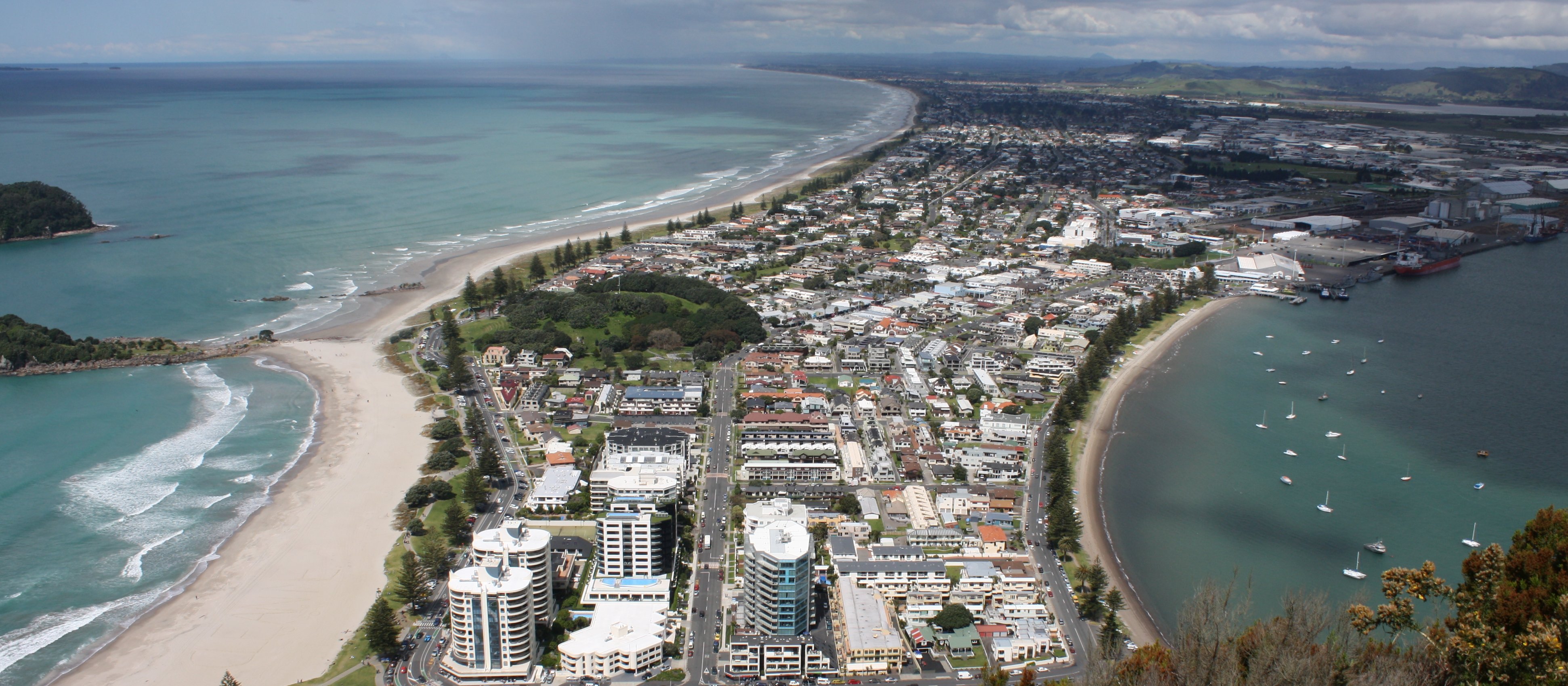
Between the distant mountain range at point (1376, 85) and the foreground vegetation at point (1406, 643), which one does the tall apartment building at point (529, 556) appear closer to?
the foreground vegetation at point (1406, 643)

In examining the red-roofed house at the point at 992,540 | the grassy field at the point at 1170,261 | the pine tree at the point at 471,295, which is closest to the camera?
the red-roofed house at the point at 992,540

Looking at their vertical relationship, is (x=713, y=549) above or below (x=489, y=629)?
below

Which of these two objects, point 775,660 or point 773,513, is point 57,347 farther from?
point 775,660

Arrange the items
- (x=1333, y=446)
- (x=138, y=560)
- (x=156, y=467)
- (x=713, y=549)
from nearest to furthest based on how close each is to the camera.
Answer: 1. (x=138, y=560)
2. (x=713, y=549)
3. (x=156, y=467)
4. (x=1333, y=446)

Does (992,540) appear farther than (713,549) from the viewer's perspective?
Yes

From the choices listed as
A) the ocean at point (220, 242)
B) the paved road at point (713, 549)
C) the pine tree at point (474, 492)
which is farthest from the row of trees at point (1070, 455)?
the ocean at point (220, 242)


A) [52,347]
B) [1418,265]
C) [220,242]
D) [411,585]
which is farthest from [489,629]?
[1418,265]

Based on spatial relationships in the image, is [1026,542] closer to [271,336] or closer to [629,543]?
[629,543]
